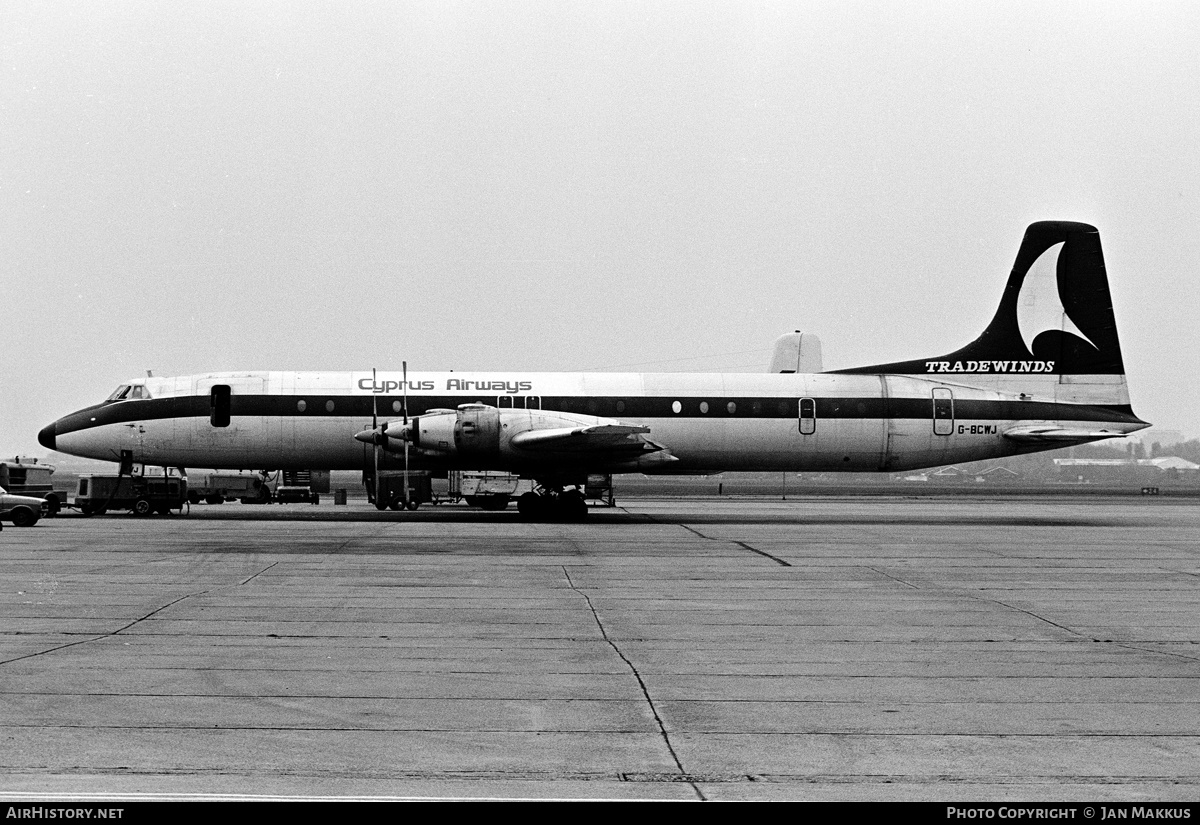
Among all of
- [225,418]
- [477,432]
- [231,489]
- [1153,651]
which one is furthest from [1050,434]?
[231,489]

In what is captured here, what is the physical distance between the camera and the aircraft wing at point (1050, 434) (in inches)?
1373

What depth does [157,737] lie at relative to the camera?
7316 mm

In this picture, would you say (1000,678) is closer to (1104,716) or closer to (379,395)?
(1104,716)

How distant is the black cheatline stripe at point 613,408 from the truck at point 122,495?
2145 mm

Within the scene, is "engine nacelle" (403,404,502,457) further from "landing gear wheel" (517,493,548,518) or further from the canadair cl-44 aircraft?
"landing gear wheel" (517,493,548,518)

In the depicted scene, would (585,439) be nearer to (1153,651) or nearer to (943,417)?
(943,417)

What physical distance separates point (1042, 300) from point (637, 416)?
14.8 m

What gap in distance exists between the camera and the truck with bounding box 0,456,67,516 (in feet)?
109

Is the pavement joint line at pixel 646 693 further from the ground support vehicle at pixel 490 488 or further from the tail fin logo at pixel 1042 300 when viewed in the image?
the tail fin logo at pixel 1042 300

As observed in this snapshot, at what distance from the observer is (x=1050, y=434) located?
1373 inches

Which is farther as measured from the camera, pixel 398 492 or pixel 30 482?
pixel 398 492

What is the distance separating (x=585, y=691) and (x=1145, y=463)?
207 meters

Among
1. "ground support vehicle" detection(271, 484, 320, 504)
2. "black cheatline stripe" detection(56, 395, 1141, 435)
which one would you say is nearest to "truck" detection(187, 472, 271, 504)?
"ground support vehicle" detection(271, 484, 320, 504)

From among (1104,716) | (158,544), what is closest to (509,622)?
(1104,716)
